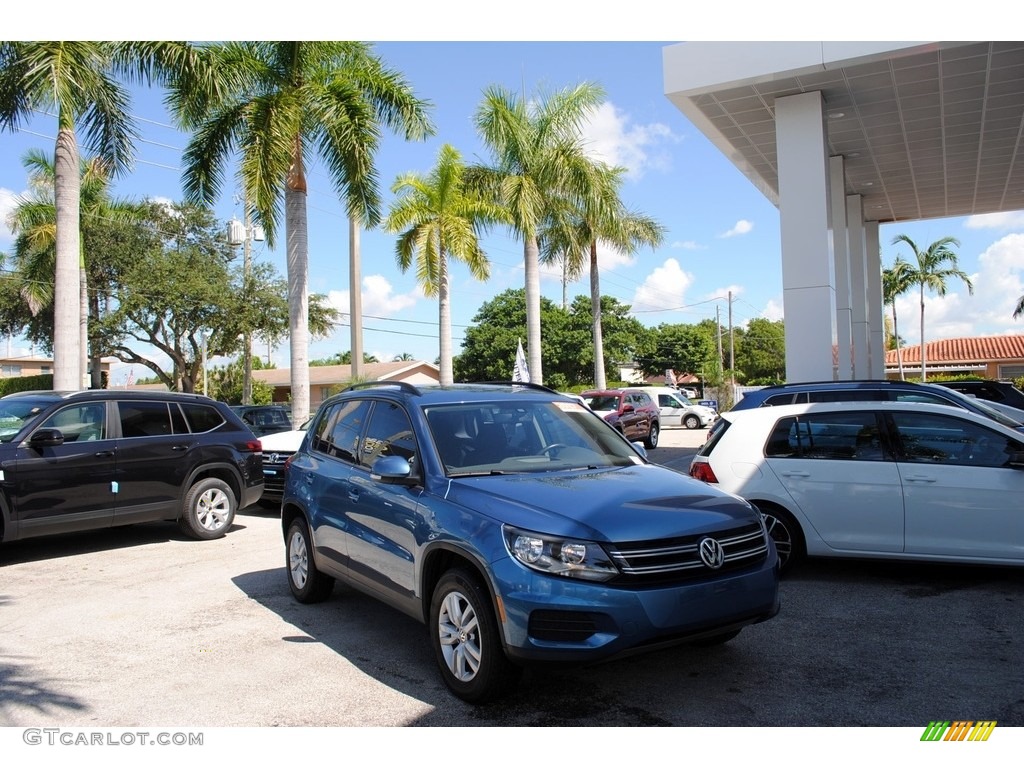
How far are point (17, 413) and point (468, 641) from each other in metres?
6.45

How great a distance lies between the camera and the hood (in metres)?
4.08

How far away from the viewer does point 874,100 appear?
47.1 ft

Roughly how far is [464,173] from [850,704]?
2159 centimetres

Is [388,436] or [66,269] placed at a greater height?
[66,269]

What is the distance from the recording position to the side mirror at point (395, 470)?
15.8 ft

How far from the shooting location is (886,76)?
13320mm

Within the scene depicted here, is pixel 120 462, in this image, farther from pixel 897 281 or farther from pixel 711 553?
pixel 897 281

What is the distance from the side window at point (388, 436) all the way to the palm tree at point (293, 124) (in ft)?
36.6

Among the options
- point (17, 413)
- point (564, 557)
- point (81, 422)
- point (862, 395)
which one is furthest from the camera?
point (81, 422)

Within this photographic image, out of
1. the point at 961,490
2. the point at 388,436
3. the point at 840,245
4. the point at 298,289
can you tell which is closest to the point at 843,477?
the point at 961,490

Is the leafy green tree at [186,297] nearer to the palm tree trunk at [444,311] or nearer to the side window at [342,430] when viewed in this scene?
the palm tree trunk at [444,311]

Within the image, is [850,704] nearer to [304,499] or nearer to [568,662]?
[568,662]

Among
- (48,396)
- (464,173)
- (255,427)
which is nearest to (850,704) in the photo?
(48,396)
